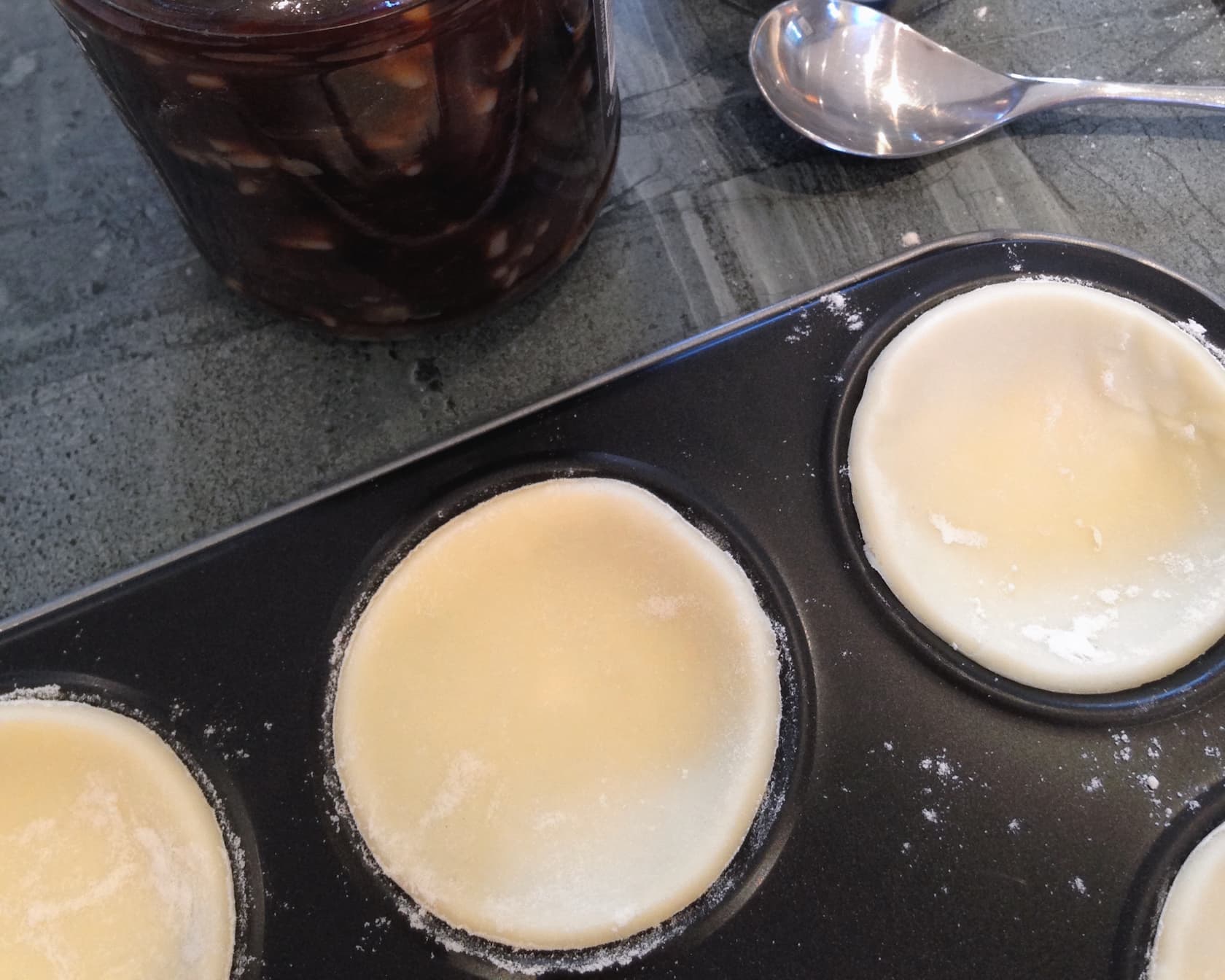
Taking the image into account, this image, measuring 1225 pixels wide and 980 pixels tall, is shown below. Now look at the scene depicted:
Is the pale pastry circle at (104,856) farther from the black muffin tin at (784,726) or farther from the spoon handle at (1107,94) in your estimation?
the spoon handle at (1107,94)

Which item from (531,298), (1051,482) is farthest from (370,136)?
(1051,482)

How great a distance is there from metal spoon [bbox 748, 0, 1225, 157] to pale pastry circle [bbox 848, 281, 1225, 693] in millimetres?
217

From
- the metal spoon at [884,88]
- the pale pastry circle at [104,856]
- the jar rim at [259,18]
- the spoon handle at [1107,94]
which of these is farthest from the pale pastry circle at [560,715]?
the spoon handle at [1107,94]

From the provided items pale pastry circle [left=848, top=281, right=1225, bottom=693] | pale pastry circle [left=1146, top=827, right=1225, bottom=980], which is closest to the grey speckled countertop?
pale pastry circle [left=848, top=281, right=1225, bottom=693]

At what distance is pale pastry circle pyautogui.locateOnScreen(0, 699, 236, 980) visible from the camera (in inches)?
24.5

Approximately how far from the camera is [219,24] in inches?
18.8

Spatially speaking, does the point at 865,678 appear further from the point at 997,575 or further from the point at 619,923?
the point at 619,923

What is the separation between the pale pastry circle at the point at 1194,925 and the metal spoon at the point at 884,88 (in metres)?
0.67

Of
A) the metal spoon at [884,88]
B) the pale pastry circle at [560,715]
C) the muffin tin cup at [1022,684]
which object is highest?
the metal spoon at [884,88]

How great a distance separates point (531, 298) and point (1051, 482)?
0.49 meters

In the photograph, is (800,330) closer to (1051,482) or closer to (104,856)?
(1051,482)

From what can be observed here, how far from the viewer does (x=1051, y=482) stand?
2.50 feet

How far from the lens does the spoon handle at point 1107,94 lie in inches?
35.8

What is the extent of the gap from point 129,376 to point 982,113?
0.87 meters
